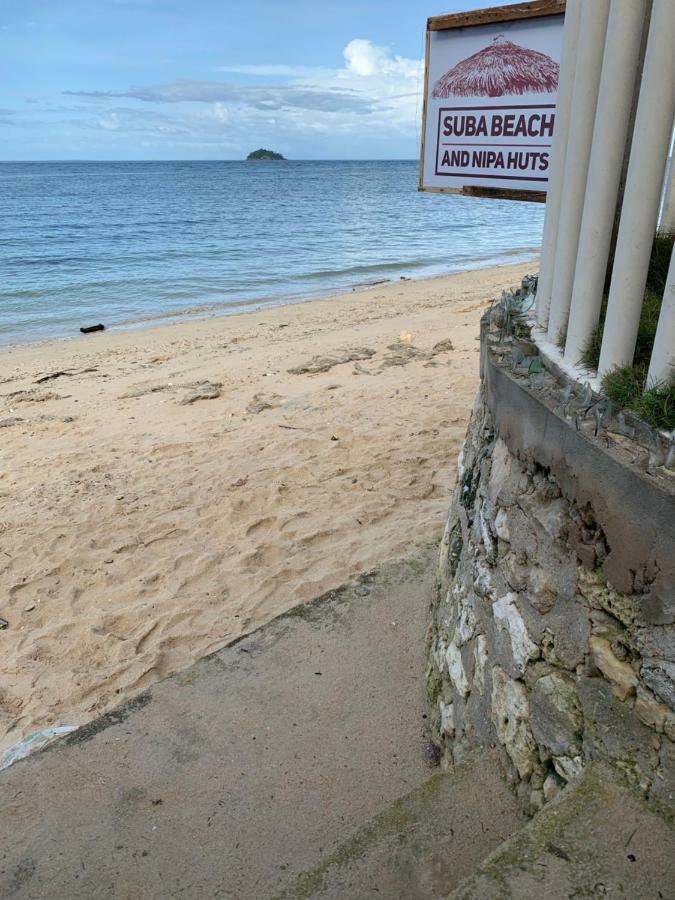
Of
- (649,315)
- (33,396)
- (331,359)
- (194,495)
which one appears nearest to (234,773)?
(649,315)

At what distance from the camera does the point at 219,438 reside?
7.12 meters

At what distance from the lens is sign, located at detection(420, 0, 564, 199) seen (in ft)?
11.1

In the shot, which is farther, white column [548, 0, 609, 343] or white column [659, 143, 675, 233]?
white column [659, 143, 675, 233]

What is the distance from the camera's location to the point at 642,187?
6.61 feet

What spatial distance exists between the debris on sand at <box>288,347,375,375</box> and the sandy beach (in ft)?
0.15

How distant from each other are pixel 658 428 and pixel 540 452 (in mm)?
405

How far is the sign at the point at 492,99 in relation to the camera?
3395 millimetres

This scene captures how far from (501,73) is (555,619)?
2964mm

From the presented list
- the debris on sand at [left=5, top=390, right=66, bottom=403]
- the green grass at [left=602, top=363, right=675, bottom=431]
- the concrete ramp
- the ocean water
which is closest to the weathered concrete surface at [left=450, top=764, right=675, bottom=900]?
the concrete ramp

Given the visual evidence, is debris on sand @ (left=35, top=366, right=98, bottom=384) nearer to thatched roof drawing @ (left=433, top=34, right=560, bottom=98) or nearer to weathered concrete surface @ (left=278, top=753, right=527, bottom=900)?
thatched roof drawing @ (left=433, top=34, right=560, bottom=98)

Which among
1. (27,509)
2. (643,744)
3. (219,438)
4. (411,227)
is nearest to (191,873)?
(643,744)

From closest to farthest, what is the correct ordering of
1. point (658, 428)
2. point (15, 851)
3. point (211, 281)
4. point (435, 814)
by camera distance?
1. point (658, 428)
2. point (435, 814)
3. point (15, 851)
4. point (211, 281)

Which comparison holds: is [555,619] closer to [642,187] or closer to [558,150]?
[642,187]

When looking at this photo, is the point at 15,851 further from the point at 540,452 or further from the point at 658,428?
the point at 658,428
